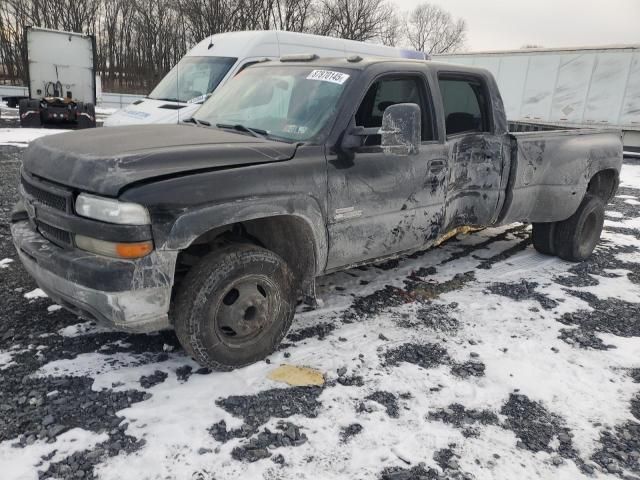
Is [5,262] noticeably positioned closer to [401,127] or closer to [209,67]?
[401,127]

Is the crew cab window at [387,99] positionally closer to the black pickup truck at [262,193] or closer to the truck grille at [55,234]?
the black pickup truck at [262,193]

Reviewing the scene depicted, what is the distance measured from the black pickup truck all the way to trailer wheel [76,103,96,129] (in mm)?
13412


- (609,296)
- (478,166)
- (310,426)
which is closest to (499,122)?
(478,166)

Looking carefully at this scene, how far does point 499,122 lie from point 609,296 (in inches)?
75.7

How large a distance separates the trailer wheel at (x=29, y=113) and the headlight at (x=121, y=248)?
49.0 ft

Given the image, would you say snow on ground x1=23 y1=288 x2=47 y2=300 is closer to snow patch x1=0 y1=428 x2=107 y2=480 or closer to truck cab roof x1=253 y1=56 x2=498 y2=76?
snow patch x1=0 y1=428 x2=107 y2=480

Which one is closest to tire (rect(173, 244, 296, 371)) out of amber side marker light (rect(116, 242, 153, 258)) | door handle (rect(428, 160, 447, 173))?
amber side marker light (rect(116, 242, 153, 258))

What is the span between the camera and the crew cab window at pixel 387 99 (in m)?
3.59

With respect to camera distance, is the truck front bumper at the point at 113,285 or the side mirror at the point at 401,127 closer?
the truck front bumper at the point at 113,285

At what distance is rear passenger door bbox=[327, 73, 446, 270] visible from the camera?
3.41 meters

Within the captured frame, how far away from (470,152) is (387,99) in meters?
1.02

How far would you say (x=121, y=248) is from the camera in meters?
2.54

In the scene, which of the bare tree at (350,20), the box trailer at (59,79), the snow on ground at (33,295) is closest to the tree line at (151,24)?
Answer: the bare tree at (350,20)

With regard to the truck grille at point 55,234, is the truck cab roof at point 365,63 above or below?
above
